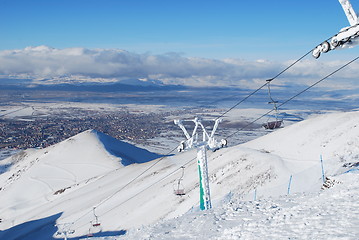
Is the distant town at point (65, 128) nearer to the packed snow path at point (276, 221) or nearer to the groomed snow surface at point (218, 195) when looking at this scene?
the groomed snow surface at point (218, 195)

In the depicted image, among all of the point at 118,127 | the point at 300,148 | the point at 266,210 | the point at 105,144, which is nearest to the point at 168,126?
the point at 118,127

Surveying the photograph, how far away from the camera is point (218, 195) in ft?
102

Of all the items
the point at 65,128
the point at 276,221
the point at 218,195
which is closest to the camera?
the point at 276,221

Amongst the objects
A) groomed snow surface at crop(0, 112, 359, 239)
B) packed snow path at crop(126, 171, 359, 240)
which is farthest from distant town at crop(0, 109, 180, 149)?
packed snow path at crop(126, 171, 359, 240)

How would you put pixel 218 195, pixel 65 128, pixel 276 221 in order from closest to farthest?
1. pixel 276 221
2. pixel 218 195
3. pixel 65 128

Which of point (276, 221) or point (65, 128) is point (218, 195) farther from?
point (65, 128)

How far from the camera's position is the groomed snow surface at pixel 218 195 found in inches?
500

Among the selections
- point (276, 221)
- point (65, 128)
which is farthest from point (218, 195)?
point (65, 128)

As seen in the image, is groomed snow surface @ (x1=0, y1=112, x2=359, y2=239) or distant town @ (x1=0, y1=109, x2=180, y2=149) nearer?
groomed snow surface @ (x1=0, y1=112, x2=359, y2=239)

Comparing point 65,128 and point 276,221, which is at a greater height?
point 276,221

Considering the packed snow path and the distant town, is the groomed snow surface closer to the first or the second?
the packed snow path

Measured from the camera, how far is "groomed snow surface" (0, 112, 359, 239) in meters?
12.7

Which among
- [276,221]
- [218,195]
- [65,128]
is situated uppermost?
[276,221]

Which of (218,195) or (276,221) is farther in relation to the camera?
(218,195)
